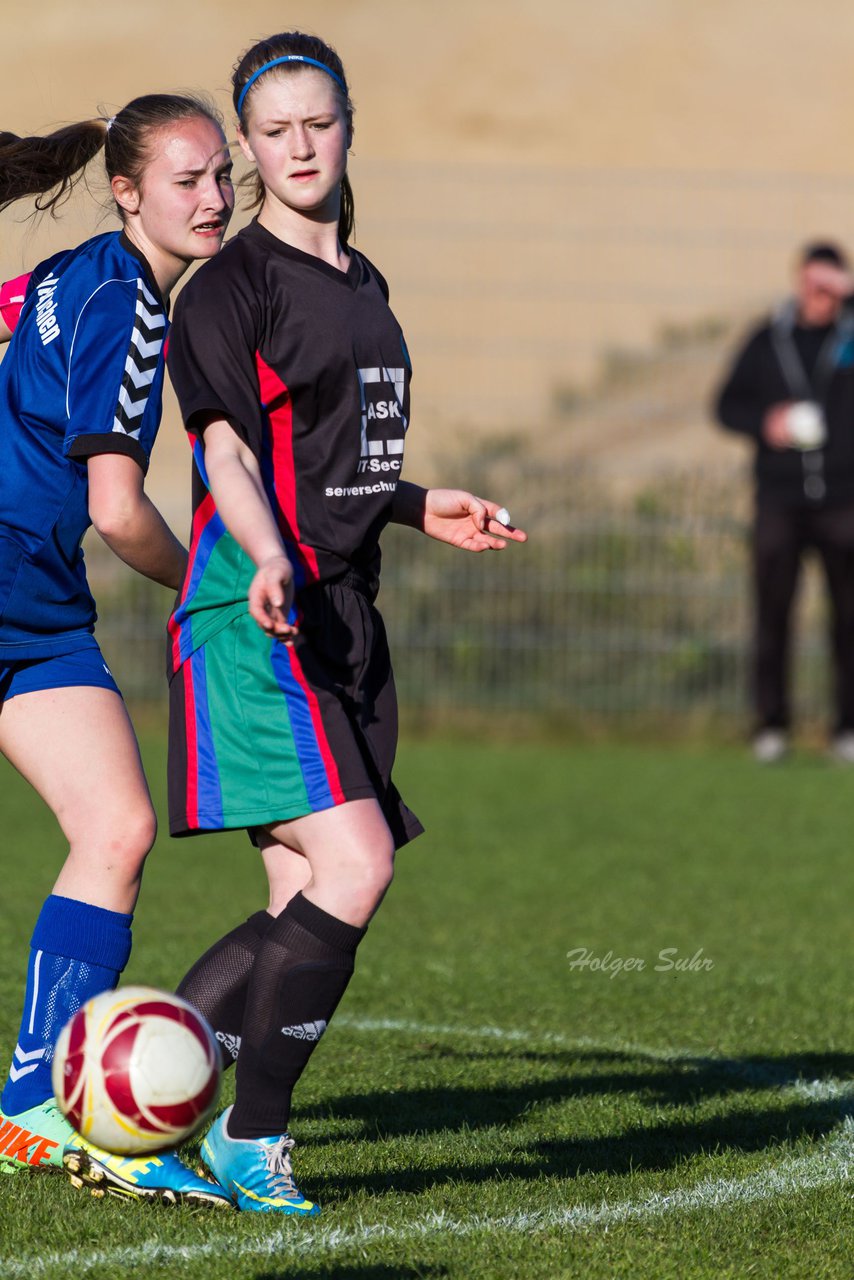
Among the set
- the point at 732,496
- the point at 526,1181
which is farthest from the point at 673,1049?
the point at 732,496

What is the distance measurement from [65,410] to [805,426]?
8.01 metres

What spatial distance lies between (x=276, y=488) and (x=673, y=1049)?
7.06 feet

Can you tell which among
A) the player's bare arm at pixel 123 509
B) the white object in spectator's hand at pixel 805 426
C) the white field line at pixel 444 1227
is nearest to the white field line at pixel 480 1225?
the white field line at pixel 444 1227

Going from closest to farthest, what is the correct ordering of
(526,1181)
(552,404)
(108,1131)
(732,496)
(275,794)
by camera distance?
(108,1131) < (275,794) < (526,1181) < (732,496) < (552,404)

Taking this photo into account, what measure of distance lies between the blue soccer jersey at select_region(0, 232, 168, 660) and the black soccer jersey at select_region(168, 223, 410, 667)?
22cm

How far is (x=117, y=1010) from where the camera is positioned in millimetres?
3057

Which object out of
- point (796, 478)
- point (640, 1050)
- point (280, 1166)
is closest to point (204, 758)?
point (280, 1166)

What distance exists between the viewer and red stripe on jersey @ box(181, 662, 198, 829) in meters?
3.33

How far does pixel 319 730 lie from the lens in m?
3.28

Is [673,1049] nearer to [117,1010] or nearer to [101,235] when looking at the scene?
[117,1010]

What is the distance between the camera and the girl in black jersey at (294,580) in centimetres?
326

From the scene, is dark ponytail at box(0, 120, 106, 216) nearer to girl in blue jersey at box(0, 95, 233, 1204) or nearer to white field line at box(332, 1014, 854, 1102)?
girl in blue jersey at box(0, 95, 233, 1204)

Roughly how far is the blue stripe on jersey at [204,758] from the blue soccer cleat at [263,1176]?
0.57 meters

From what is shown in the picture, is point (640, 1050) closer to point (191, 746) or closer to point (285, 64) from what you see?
point (191, 746)
